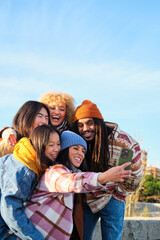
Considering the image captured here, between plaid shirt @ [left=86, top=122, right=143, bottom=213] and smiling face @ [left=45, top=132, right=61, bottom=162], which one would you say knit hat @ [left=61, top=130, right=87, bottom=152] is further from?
plaid shirt @ [left=86, top=122, right=143, bottom=213]

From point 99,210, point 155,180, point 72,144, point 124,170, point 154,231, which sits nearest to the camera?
point 124,170

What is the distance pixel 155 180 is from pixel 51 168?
15.1 m

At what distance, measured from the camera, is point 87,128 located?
10.8ft

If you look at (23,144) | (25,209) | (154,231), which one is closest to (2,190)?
(25,209)

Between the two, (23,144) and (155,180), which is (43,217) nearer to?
(23,144)

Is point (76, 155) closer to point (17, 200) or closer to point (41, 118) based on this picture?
point (41, 118)

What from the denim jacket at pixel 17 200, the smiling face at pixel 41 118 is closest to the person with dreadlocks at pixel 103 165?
the smiling face at pixel 41 118

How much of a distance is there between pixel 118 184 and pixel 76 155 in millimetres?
792

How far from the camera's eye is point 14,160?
2.34 metres

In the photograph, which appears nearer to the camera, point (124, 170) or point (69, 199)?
point (124, 170)

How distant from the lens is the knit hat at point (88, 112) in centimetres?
335

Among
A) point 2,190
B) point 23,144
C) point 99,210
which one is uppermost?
point 23,144

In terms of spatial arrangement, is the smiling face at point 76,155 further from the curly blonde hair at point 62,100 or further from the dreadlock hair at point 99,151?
the curly blonde hair at point 62,100

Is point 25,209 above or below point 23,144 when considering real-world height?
below
